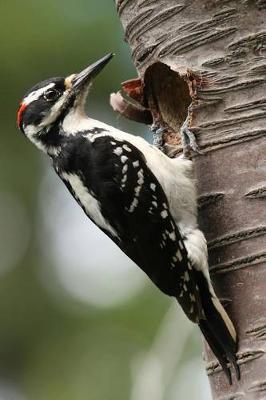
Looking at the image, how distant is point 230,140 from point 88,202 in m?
0.77

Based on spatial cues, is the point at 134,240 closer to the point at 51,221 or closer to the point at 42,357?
the point at 51,221

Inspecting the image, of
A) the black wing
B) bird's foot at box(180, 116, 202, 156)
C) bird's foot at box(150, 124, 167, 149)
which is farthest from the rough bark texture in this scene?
bird's foot at box(150, 124, 167, 149)

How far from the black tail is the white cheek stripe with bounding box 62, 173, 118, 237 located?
1.71 feet

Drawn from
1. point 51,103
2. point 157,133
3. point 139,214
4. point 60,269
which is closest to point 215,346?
point 139,214

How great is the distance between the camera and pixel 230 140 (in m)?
4.70

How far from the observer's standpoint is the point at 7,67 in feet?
28.1

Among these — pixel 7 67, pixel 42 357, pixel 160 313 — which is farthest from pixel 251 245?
pixel 42 357

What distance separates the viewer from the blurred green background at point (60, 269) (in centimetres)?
808

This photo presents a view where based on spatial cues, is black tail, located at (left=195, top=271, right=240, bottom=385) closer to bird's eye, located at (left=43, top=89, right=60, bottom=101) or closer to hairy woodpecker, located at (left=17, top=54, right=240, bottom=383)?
hairy woodpecker, located at (left=17, top=54, right=240, bottom=383)

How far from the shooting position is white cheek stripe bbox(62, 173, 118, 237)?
5047mm

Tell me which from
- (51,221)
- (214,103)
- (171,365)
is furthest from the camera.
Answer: (51,221)

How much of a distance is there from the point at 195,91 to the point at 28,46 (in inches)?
145

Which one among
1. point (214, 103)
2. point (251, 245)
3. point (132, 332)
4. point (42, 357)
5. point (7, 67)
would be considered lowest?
point (42, 357)

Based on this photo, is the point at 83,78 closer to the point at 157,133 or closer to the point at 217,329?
the point at 157,133
